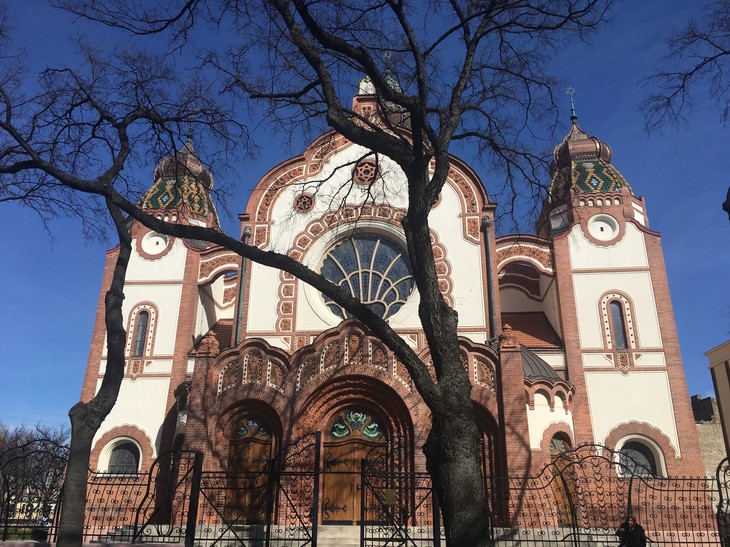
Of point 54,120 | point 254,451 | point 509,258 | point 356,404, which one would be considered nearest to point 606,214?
point 509,258

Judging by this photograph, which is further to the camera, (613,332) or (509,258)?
(509,258)

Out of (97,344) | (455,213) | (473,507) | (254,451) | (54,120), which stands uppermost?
(455,213)

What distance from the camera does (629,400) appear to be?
19.0 meters

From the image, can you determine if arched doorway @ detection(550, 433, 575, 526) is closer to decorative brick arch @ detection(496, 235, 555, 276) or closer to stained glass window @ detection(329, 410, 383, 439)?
stained glass window @ detection(329, 410, 383, 439)

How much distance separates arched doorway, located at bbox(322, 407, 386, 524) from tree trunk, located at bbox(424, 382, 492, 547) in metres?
8.49

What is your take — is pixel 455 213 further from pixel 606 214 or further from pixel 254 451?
pixel 254 451

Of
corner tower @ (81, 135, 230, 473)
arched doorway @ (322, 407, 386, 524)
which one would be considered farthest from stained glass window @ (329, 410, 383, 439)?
corner tower @ (81, 135, 230, 473)

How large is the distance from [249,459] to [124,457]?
5.46 m

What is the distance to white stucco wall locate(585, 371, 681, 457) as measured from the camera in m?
18.7

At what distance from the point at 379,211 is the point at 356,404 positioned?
264 inches

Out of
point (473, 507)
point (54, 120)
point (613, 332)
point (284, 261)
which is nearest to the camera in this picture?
point (473, 507)

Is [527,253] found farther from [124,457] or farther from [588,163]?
[124,457]

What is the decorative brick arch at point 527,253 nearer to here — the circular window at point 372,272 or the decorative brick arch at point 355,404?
the circular window at point 372,272

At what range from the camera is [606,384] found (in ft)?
63.3
